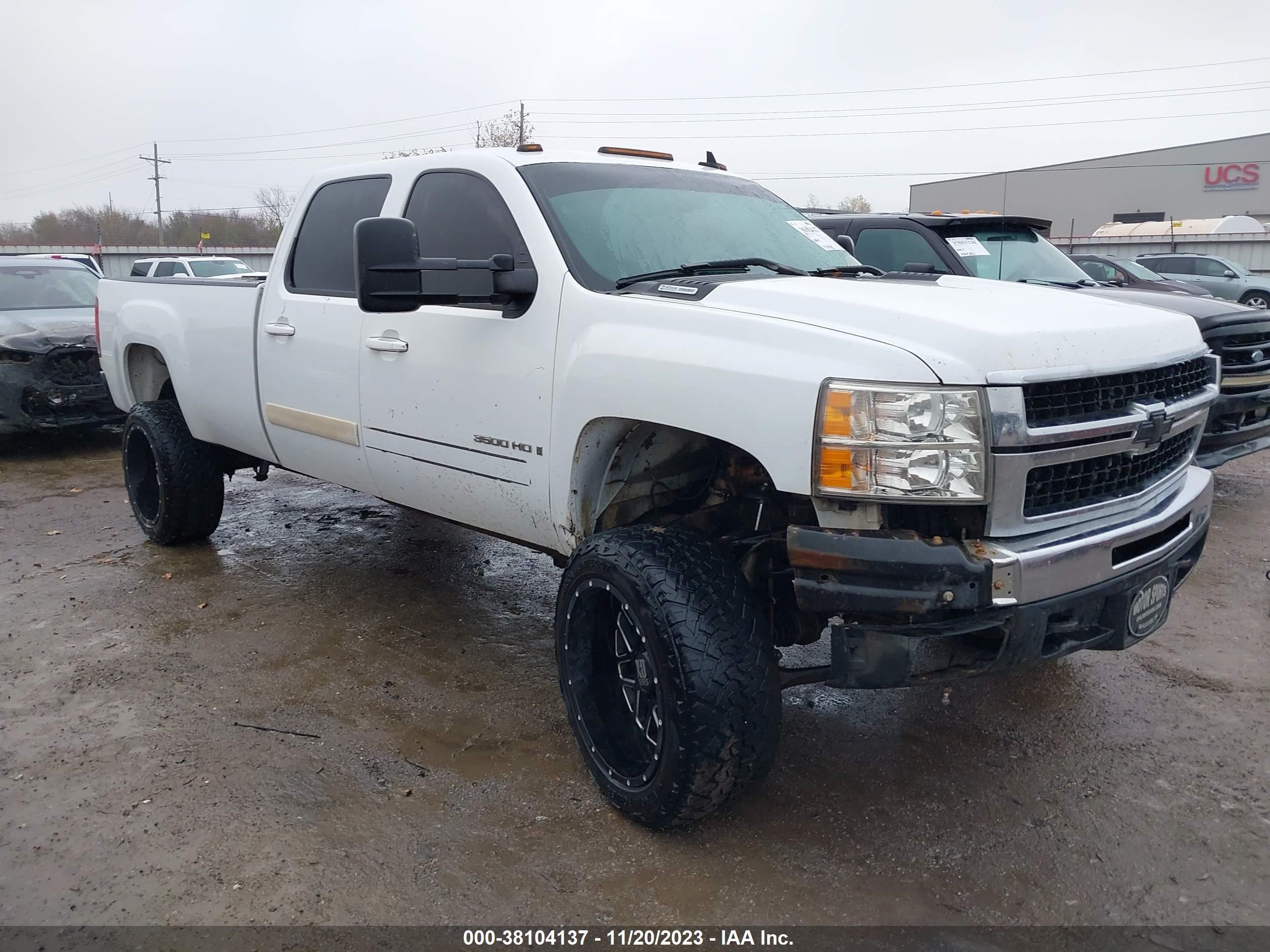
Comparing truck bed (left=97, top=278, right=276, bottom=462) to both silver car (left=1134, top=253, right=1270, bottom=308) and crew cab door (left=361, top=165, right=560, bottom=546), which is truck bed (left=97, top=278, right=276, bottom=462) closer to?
crew cab door (left=361, top=165, right=560, bottom=546)

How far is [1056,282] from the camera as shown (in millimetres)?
6855

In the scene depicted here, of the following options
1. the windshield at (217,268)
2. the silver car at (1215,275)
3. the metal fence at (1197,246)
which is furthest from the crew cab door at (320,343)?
the metal fence at (1197,246)

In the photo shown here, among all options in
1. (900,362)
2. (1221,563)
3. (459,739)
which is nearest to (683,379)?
(900,362)

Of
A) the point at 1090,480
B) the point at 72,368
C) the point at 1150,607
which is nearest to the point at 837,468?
the point at 1090,480

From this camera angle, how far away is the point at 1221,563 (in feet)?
17.5

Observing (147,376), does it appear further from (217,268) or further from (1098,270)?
(217,268)

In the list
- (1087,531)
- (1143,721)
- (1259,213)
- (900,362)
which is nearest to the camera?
(900,362)

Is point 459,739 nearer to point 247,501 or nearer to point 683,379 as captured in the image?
point 683,379

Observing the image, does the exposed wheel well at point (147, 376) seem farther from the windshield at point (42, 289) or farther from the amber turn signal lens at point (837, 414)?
the amber turn signal lens at point (837, 414)

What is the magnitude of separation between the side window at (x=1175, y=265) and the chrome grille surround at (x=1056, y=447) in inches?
766

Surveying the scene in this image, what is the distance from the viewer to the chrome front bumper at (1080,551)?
2.38 m

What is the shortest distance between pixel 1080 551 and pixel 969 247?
4.73 m

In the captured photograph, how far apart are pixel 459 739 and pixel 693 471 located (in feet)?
4.12

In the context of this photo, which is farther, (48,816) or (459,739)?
(459,739)
